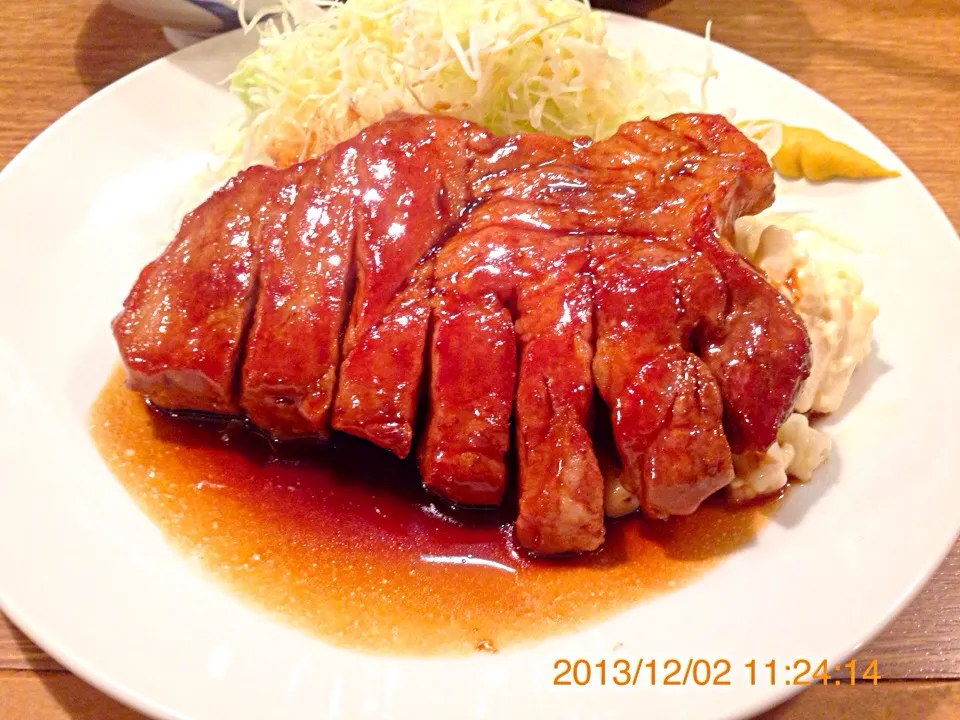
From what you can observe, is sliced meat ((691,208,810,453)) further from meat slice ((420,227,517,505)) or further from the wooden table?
the wooden table

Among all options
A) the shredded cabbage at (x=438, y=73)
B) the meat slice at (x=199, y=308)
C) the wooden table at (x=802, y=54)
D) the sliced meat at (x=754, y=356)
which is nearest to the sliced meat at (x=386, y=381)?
the meat slice at (x=199, y=308)

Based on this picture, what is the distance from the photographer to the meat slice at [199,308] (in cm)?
252

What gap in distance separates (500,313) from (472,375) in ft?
0.71

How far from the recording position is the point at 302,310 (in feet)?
8.15

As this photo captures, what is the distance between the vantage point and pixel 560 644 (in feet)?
7.28

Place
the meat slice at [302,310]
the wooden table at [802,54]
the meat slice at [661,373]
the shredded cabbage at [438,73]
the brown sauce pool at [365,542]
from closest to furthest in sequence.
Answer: the meat slice at [661,373]
the brown sauce pool at [365,542]
the meat slice at [302,310]
the shredded cabbage at [438,73]
the wooden table at [802,54]

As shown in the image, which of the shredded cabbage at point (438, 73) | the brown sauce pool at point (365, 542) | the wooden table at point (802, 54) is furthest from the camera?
the wooden table at point (802, 54)

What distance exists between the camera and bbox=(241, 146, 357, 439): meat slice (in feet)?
8.08

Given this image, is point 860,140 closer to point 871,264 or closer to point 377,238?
point 871,264

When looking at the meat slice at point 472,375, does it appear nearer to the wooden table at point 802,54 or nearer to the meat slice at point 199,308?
the meat slice at point 199,308

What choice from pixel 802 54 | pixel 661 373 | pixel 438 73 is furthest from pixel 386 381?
pixel 802 54

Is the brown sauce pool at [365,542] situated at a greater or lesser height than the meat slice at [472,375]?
lesser

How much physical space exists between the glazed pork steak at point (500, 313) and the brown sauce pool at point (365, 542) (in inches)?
5.4

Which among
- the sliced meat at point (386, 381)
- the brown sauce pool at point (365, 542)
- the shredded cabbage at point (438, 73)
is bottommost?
the brown sauce pool at point (365, 542)
